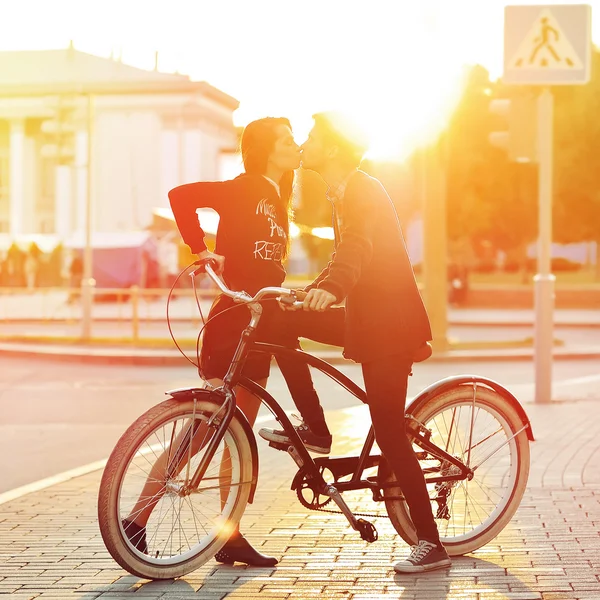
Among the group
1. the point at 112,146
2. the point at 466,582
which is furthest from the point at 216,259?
the point at 112,146

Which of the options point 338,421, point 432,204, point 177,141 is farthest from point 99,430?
point 177,141

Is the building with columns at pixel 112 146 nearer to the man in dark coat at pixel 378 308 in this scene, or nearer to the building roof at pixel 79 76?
the building roof at pixel 79 76

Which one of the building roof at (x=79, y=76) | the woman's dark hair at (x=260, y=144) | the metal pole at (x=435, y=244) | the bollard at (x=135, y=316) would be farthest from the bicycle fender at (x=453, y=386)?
the building roof at (x=79, y=76)

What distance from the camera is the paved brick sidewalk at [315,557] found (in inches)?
188

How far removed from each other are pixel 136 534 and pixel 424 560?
105 cm

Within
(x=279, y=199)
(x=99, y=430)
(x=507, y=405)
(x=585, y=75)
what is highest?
(x=585, y=75)

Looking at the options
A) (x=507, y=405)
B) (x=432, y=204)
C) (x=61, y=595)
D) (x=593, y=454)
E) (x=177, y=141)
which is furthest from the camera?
(x=177, y=141)

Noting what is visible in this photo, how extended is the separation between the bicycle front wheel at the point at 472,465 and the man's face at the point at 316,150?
1.03m

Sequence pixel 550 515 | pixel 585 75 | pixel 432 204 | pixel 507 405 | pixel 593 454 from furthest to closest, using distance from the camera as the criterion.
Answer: pixel 432 204
pixel 585 75
pixel 593 454
pixel 550 515
pixel 507 405

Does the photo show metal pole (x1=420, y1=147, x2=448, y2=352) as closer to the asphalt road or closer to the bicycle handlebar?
the asphalt road

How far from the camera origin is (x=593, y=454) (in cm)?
855

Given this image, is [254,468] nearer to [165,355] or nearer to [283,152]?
[283,152]

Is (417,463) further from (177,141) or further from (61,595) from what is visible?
(177,141)

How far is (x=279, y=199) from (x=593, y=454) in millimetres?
3933
